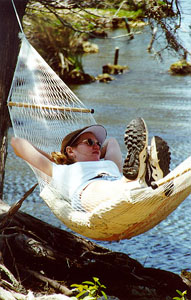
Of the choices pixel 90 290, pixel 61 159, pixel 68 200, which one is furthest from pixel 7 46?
pixel 90 290

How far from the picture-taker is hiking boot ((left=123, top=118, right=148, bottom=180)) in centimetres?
218

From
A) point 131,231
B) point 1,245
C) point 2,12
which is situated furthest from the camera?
point 2,12

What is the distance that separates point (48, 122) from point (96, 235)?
3.02 ft

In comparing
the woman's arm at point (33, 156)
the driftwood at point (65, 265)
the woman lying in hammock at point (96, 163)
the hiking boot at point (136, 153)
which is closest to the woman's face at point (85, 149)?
the woman lying in hammock at point (96, 163)

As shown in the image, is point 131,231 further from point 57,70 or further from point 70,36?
point 70,36

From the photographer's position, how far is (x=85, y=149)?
2.73 meters

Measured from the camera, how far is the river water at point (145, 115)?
11.8 feet

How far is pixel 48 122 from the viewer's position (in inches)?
123

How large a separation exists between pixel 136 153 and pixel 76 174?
1.49 ft

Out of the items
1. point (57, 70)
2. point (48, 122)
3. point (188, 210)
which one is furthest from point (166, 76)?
point (48, 122)

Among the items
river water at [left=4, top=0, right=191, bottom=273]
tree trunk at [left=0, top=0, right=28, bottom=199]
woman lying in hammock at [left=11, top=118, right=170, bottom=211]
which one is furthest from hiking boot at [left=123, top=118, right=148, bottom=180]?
river water at [left=4, top=0, right=191, bottom=273]

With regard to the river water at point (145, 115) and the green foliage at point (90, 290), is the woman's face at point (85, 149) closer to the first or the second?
the green foliage at point (90, 290)

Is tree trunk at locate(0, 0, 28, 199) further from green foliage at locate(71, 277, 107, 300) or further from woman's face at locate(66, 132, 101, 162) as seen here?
green foliage at locate(71, 277, 107, 300)

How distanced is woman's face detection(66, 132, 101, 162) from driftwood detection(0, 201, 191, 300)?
408 mm
